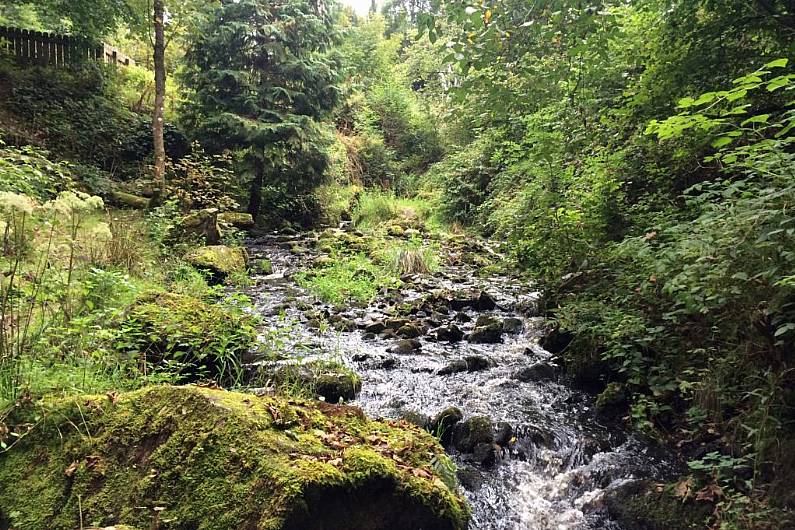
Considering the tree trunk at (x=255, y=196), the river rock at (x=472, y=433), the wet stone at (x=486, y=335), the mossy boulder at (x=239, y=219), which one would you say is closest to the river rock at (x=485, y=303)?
the wet stone at (x=486, y=335)

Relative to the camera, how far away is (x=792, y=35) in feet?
14.8

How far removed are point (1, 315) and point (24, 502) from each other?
1.19m

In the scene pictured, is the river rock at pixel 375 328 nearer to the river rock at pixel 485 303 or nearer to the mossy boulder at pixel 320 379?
the mossy boulder at pixel 320 379

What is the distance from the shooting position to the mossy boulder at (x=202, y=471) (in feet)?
7.52

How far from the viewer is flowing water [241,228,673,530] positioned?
371cm

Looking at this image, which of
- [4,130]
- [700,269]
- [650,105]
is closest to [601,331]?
[700,269]

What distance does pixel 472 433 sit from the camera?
4457 mm

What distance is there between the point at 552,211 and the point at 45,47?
17.3 m

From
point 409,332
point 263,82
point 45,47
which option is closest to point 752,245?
point 409,332

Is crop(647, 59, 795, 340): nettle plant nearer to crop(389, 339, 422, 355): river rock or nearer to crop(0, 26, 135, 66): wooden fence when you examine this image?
crop(389, 339, 422, 355): river rock

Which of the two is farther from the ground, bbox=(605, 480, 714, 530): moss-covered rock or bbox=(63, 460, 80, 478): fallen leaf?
bbox=(63, 460, 80, 478): fallen leaf

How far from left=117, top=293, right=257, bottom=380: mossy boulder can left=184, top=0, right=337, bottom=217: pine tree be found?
10.0m

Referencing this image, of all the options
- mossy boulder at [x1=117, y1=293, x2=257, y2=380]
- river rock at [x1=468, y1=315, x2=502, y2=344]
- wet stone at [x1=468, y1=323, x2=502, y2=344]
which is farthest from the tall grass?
mossy boulder at [x1=117, y1=293, x2=257, y2=380]

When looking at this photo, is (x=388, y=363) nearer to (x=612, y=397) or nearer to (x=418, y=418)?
(x=418, y=418)
